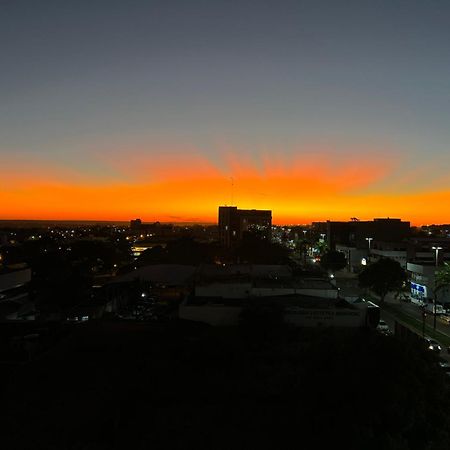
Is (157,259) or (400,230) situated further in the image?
(400,230)

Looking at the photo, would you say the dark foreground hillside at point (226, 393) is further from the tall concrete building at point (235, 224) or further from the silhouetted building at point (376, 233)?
the tall concrete building at point (235, 224)

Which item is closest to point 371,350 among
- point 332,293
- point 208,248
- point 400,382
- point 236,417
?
point 400,382

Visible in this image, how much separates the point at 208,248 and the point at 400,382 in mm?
69040

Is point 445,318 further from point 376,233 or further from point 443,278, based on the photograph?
point 376,233

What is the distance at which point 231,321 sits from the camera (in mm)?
20641

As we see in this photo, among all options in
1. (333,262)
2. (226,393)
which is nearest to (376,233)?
(333,262)

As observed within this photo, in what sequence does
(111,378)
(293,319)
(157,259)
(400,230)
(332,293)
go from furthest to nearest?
(400,230) → (157,259) → (332,293) → (293,319) → (111,378)

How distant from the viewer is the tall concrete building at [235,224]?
338ft

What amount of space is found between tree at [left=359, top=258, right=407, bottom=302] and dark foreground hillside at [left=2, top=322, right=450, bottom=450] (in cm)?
2053

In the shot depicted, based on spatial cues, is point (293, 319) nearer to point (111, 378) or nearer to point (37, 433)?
point (111, 378)

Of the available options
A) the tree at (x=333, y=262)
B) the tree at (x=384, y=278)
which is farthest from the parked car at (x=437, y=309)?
the tree at (x=333, y=262)

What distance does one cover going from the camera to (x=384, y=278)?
123 feet

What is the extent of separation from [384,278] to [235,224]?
6788cm

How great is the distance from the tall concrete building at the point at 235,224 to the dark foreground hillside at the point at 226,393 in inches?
3208
